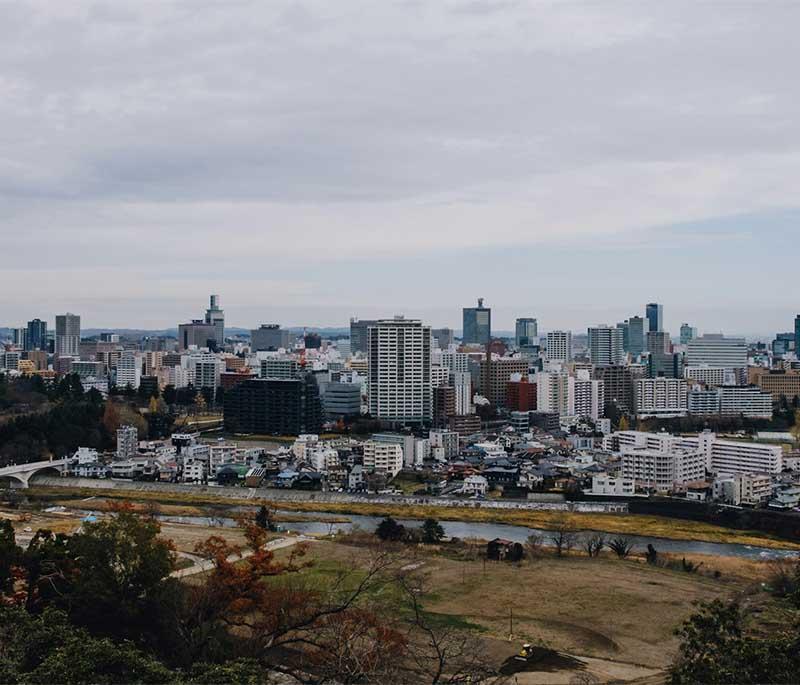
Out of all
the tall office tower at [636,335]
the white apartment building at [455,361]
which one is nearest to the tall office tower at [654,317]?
the tall office tower at [636,335]

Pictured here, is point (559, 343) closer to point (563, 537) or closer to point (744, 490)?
point (744, 490)

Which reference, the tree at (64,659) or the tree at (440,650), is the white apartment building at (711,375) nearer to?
the tree at (440,650)

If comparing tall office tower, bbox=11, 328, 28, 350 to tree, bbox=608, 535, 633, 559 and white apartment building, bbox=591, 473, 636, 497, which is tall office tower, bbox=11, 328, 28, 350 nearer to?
white apartment building, bbox=591, 473, 636, 497

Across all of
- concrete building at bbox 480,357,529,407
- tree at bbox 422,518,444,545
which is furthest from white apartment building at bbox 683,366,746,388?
tree at bbox 422,518,444,545

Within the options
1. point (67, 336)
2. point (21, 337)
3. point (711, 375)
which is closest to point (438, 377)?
point (711, 375)

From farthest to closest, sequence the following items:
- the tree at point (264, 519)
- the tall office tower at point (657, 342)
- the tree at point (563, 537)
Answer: the tall office tower at point (657, 342) → the tree at point (264, 519) → the tree at point (563, 537)
